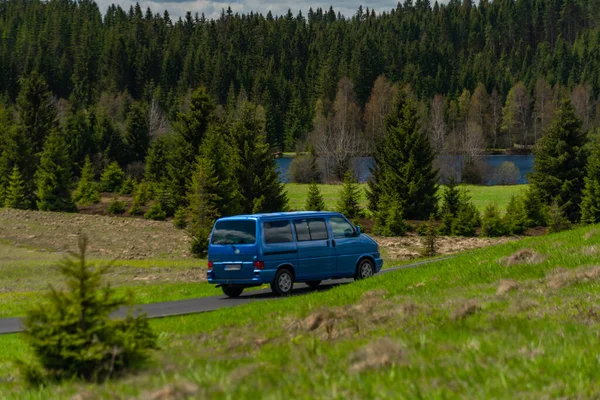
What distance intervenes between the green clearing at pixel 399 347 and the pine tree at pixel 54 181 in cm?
4721

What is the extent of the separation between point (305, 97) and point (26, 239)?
14695 centimetres

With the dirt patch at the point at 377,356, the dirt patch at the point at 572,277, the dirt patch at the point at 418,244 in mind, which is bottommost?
the dirt patch at the point at 418,244

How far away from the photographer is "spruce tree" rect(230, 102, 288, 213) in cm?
5047

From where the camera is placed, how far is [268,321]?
11.8 metres

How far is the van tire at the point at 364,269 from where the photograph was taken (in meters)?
21.9

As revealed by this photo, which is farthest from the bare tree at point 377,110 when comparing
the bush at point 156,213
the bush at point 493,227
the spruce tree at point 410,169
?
the bush at point 493,227

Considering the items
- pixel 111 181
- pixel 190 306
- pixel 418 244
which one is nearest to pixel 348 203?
pixel 418 244

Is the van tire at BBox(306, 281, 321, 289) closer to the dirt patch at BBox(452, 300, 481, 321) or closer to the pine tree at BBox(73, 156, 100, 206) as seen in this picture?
the dirt patch at BBox(452, 300, 481, 321)

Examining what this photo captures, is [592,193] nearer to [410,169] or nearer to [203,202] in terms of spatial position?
[410,169]

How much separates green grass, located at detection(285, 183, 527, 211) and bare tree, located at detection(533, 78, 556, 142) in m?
75.8

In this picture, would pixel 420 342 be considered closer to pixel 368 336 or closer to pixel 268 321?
pixel 368 336

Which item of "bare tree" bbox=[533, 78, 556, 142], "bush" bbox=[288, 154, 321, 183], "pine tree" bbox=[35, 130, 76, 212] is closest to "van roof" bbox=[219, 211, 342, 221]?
"pine tree" bbox=[35, 130, 76, 212]

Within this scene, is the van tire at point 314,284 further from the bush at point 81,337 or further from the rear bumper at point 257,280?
the bush at point 81,337

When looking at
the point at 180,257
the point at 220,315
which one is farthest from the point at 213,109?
the point at 220,315
